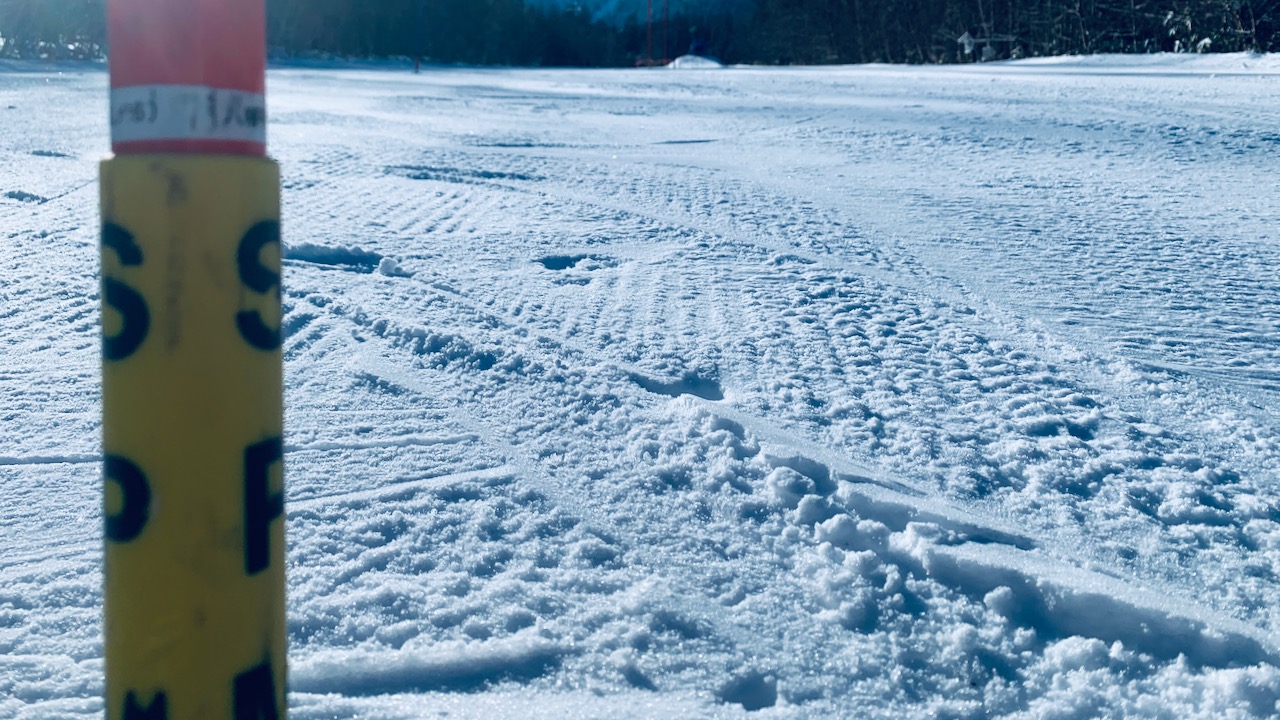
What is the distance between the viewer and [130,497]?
0.75 m

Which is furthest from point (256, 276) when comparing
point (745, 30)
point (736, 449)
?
point (745, 30)

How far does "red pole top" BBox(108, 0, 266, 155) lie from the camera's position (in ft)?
2.35

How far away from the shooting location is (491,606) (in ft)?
5.01

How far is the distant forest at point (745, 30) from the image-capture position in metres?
17.1

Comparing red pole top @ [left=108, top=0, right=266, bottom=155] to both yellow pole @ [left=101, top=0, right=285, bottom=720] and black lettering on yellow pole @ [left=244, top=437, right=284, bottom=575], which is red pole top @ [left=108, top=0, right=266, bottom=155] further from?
black lettering on yellow pole @ [left=244, top=437, right=284, bottom=575]

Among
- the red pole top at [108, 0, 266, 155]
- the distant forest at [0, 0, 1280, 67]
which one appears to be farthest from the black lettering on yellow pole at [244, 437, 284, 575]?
the distant forest at [0, 0, 1280, 67]

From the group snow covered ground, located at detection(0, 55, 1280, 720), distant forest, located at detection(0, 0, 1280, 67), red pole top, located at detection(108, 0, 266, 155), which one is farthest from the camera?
distant forest, located at detection(0, 0, 1280, 67)

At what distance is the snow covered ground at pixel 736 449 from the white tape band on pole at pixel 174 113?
33.6 inches

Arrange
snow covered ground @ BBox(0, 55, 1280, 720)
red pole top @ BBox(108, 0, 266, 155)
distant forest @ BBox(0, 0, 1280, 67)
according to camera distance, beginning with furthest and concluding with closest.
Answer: distant forest @ BBox(0, 0, 1280, 67) < snow covered ground @ BBox(0, 55, 1280, 720) < red pole top @ BBox(108, 0, 266, 155)

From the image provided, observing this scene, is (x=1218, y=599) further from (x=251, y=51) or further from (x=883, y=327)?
(x=251, y=51)

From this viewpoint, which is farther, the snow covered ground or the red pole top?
the snow covered ground

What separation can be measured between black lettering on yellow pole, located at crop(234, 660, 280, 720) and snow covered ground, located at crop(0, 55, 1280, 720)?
54cm

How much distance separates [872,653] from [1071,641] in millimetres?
304

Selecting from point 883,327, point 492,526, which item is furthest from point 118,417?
point 883,327
